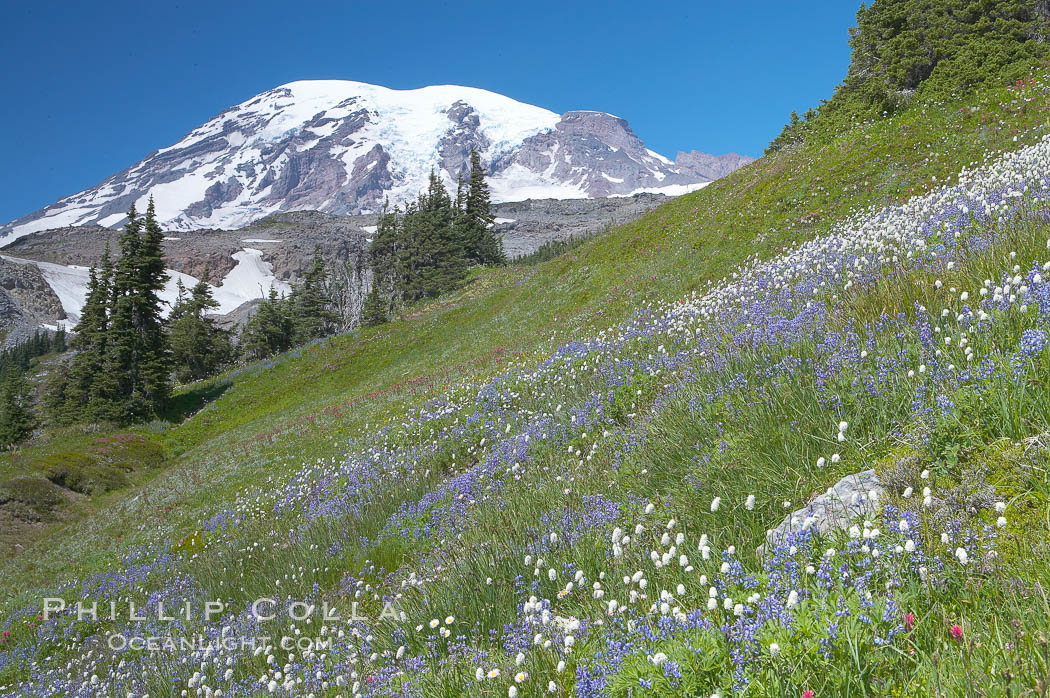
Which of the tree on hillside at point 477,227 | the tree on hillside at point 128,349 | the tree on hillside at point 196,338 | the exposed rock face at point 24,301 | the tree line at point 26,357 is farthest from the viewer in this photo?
the exposed rock face at point 24,301

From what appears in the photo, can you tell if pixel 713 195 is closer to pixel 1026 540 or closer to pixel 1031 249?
pixel 1031 249

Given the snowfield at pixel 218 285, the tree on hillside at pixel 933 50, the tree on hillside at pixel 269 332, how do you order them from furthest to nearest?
the snowfield at pixel 218 285 < the tree on hillside at pixel 269 332 < the tree on hillside at pixel 933 50

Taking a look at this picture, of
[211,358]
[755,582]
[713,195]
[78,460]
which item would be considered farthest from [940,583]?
[211,358]

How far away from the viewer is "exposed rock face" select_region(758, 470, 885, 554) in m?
3.10

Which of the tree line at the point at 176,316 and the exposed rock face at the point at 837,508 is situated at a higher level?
the tree line at the point at 176,316

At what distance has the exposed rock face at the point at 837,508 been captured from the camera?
3.10 metres


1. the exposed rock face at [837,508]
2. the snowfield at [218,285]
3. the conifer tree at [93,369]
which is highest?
the snowfield at [218,285]

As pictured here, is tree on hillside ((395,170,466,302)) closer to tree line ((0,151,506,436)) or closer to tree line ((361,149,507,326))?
tree line ((361,149,507,326))

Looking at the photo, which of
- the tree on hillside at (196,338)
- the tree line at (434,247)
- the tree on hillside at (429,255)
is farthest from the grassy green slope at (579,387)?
the tree line at (434,247)

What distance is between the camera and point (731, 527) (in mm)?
3650

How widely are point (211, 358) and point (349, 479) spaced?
2253 inches

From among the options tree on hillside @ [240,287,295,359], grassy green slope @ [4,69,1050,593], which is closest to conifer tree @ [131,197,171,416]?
grassy green slope @ [4,69,1050,593]

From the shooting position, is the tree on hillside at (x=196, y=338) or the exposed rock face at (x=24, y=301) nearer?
the tree on hillside at (x=196, y=338)

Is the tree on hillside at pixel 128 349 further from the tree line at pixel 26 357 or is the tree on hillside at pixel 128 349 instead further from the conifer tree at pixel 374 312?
the conifer tree at pixel 374 312
